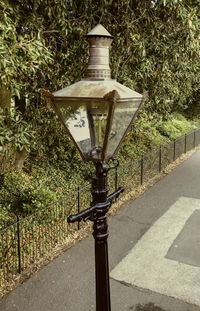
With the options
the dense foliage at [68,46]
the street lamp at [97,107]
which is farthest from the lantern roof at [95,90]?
the dense foliage at [68,46]

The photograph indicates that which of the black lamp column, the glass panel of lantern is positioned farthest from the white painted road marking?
the glass panel of lantern

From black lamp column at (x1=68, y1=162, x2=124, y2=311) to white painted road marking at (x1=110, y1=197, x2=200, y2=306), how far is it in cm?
335

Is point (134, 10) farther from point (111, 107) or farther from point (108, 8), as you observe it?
point (111, 107)

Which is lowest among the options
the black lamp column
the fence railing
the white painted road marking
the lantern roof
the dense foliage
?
the white painted road marking

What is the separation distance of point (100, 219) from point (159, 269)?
437 cm

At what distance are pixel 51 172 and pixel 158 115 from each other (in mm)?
5280

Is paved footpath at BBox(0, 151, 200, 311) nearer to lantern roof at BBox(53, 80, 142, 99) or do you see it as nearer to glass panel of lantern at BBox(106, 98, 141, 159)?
glass panel of lantern at BBox(106, 98, 141, 159)

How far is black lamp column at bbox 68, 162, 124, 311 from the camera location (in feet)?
9.17

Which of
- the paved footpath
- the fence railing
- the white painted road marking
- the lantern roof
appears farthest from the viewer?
the fence railing

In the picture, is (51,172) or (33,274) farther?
(51,172)

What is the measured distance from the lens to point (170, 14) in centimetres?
721

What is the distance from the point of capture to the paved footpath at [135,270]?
18.3 feet

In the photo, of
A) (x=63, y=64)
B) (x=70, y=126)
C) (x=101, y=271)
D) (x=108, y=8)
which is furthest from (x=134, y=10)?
(x=101, y=271)

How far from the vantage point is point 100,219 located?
9.57ft
